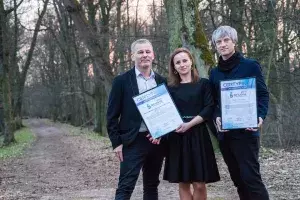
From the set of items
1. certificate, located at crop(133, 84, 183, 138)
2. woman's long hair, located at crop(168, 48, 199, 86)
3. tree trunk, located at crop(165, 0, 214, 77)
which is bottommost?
certificate, located at crop(133, 84, 183, 138)

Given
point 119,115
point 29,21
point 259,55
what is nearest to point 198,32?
point 259,55

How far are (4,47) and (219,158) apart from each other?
15.0 metres

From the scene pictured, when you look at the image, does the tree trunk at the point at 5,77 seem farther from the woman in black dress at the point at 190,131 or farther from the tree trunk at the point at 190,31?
the woman in black dress at the point at 190,131

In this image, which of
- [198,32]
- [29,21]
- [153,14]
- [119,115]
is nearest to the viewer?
[119,115]

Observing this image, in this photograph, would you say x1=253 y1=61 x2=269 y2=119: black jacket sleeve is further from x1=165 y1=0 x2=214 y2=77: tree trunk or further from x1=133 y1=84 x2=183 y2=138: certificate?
x1=165 y1=0 x2=214 y2=77: tree trunk

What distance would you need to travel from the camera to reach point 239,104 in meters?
4.49

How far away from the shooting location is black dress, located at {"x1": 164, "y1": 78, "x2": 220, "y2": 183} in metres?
4.68

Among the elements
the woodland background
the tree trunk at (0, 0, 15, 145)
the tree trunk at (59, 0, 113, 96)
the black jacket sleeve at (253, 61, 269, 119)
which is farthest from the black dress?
the tree trunk at (0, 0, 15, 145)

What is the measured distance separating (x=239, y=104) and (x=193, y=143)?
66 centimetres

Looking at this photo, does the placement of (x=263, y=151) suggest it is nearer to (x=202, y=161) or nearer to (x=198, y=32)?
(x=198, y=32)

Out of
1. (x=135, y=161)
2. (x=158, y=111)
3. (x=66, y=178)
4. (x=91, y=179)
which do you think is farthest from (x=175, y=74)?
(x=66, y=178)

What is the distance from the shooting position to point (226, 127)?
4500 millimetres

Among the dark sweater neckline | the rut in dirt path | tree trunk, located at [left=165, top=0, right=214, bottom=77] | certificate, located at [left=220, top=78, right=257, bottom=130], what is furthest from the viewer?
tree trunk, located at [left=165, top=0, right=214, bottom=77]

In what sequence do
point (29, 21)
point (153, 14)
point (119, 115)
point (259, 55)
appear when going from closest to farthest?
point (119, 115) → point (259, 55) → point (153, 14) → point (29, 21)
